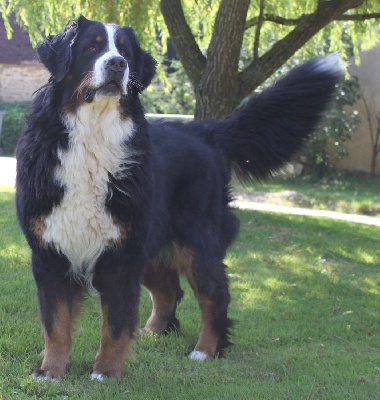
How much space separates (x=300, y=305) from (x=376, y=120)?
1492 centimetres

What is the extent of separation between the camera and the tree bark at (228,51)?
383 inches

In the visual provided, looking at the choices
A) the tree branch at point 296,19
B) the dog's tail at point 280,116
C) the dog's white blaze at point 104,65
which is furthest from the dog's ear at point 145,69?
the tree branch at point 296,19

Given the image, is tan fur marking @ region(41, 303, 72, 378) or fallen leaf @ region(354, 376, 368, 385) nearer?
tan fur marking @ region(41, 303, 72, 378)

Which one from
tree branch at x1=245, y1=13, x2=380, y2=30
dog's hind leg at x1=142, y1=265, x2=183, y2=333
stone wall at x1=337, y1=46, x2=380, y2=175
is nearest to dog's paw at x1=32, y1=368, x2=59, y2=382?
dog's hind leg at x1=142, y1=265, x2=183, y2=333

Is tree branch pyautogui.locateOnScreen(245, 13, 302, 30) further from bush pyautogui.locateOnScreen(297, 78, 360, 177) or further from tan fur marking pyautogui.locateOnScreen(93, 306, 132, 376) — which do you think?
bush pyautogui.locateOnScreen(297, 78, 360, 177)

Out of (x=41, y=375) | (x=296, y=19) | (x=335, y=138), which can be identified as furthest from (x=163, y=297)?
(x=335, y=138)

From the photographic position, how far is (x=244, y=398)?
4363 mm

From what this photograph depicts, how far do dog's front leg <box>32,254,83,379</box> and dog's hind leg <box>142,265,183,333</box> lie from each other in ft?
4.18

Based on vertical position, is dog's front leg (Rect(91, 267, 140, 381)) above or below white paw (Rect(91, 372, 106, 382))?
above

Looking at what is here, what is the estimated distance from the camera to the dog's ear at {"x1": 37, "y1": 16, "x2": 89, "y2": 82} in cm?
452

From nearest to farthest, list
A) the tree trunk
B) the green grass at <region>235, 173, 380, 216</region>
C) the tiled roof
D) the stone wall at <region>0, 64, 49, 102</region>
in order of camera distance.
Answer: the tree trunk < the green grass at <region>235, 173, 380, 216</region> < the tiled roof < the stone wall at <region>0, 64, 49, 102</region>

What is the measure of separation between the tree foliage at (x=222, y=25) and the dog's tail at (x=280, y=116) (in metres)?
3.90

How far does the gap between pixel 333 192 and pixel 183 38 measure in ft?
30.1

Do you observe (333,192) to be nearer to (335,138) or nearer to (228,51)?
(335,138)
